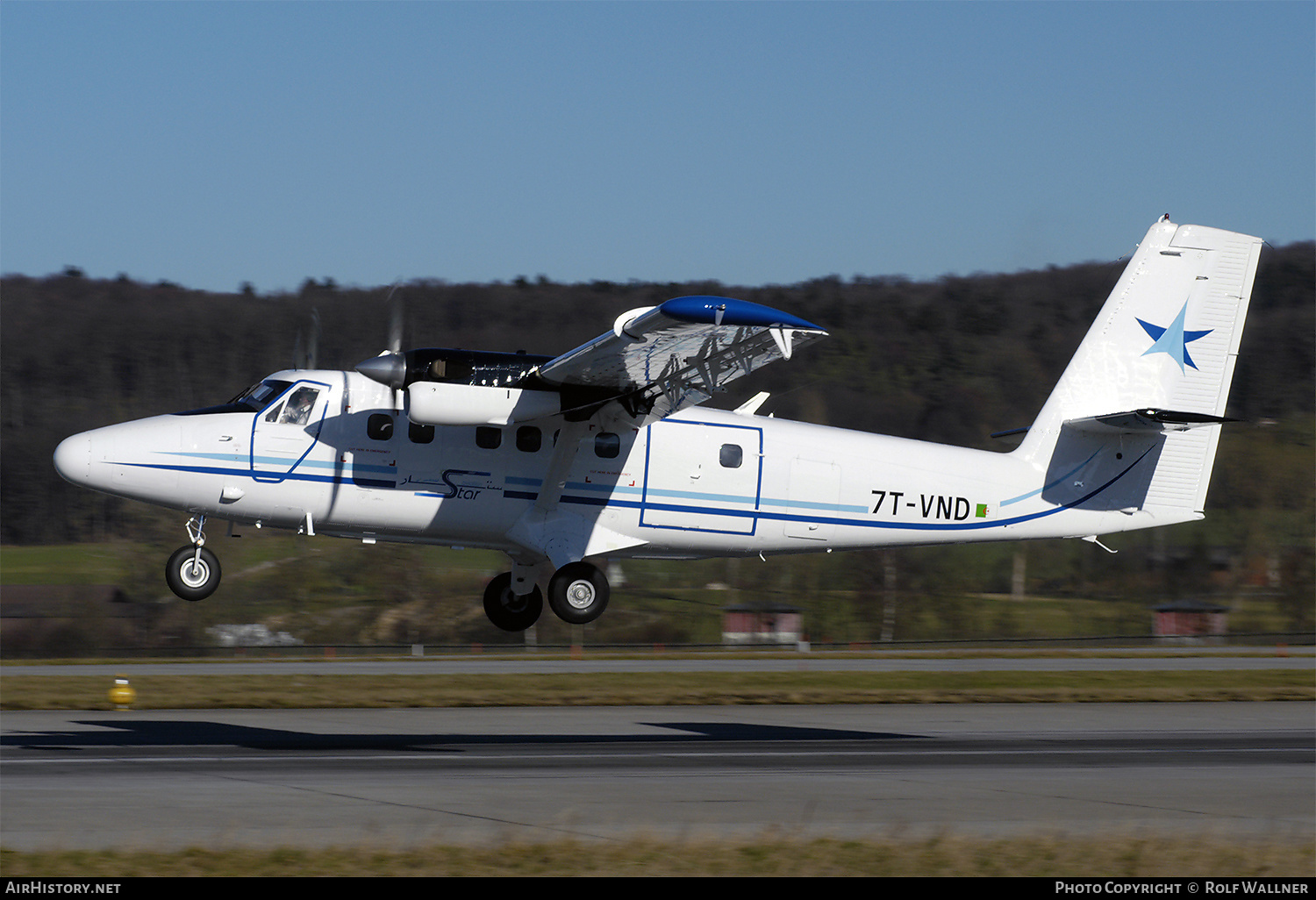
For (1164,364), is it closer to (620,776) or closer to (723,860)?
(620,776)

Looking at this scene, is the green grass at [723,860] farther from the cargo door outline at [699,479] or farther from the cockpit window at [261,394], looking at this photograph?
the cockpit window at [261,394]

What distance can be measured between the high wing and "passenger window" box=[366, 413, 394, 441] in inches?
92.8

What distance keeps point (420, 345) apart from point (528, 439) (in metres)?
41.0

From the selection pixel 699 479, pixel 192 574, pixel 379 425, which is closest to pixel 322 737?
pixel 192 574

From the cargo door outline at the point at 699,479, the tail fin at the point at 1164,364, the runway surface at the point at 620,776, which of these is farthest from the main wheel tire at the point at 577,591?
the tail fin at the point at 1164,364

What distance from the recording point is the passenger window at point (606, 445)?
19.2m

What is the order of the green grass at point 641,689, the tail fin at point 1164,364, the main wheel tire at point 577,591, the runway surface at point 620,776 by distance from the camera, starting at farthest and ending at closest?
the green grass at point 641,689 < the tail fin at point 1164,364 < the main wheel tire at point 577,591 < the runway surface at point 620,776

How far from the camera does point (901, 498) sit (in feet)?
65.7

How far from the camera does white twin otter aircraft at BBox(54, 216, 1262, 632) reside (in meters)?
18.1

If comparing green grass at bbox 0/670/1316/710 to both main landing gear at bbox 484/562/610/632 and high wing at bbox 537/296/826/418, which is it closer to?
main landing gear at bbox 484/562/610/632

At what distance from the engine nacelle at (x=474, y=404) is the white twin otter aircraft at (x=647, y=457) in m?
0.03

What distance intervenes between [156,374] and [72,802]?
45.6 meters
